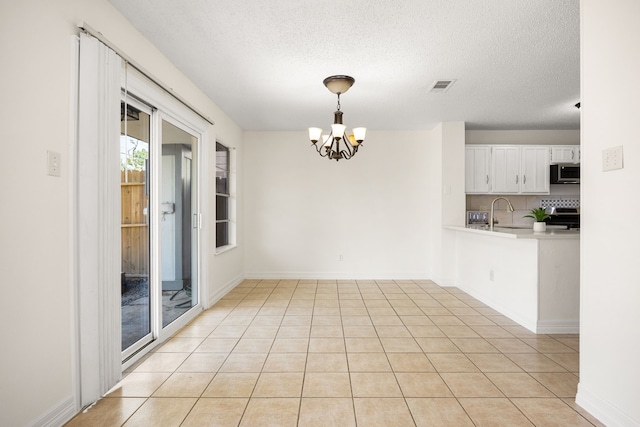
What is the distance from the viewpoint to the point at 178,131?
11.3 feet

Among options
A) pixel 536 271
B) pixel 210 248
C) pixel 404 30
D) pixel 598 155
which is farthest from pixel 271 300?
pixel 598 155

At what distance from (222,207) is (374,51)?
313cm

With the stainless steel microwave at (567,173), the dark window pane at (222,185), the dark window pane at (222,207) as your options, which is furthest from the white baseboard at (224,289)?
the stainless steel microwave at (567,173)

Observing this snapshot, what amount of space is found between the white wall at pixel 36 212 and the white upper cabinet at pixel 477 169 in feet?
16.4

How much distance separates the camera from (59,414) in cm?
178

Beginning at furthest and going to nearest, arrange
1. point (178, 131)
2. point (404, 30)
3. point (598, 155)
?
point (178, 131), point (404, 30), point (598, 155)

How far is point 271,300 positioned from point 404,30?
3318 mm

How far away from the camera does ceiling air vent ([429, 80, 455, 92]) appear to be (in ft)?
11.6

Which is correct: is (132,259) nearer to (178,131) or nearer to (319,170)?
(178,131)

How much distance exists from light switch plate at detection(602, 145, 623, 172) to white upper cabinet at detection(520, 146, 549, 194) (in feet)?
12.9

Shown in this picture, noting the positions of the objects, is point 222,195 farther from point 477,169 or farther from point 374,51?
point 477,169

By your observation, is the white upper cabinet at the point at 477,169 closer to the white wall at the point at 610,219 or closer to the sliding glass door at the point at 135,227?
the white wall at the point at 610,219

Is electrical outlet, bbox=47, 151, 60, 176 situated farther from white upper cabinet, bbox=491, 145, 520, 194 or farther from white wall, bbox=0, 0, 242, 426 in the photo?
white upper cabinet, bbox=491, 145, 520, 194

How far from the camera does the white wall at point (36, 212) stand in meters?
1.50
